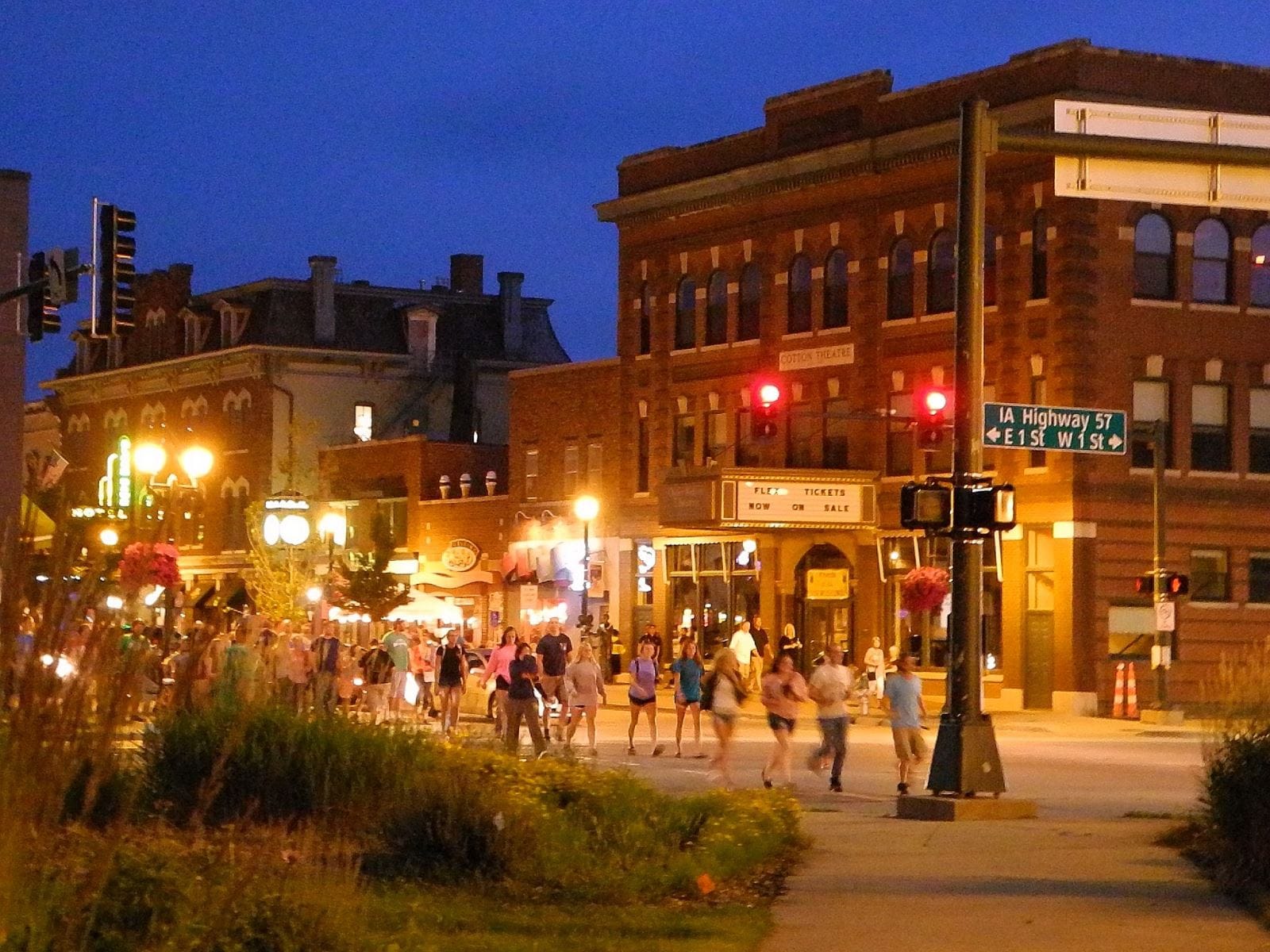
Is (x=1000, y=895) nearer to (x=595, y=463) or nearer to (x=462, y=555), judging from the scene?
(x=595, y=463)

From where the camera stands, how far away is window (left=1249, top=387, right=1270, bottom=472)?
1703 inches

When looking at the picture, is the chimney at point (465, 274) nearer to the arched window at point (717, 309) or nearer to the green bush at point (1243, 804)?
the arched window at point (717, 309)

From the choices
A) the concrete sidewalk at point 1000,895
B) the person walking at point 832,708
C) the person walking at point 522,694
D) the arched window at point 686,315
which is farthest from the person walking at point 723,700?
the arched window at point 686,315

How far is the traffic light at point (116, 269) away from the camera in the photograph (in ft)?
69.2

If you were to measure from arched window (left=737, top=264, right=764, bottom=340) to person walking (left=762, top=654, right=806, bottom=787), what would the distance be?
87.0ft

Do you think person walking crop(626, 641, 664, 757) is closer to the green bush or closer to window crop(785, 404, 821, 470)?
the green bush

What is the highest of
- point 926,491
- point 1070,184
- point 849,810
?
point 1070,184

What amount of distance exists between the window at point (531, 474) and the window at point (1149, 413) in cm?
1995

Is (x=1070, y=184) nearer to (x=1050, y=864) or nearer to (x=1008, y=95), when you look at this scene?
(x=1050, y=864)

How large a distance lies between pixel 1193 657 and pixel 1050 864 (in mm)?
28364

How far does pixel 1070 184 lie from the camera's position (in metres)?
17.3

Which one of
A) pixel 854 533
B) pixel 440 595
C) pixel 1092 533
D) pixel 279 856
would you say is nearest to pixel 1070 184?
pixel 279 856

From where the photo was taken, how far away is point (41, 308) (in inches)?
935

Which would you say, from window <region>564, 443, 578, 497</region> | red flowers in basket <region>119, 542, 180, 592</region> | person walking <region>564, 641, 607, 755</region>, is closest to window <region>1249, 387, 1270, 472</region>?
window <region>564, 443, 578, 497</region>
